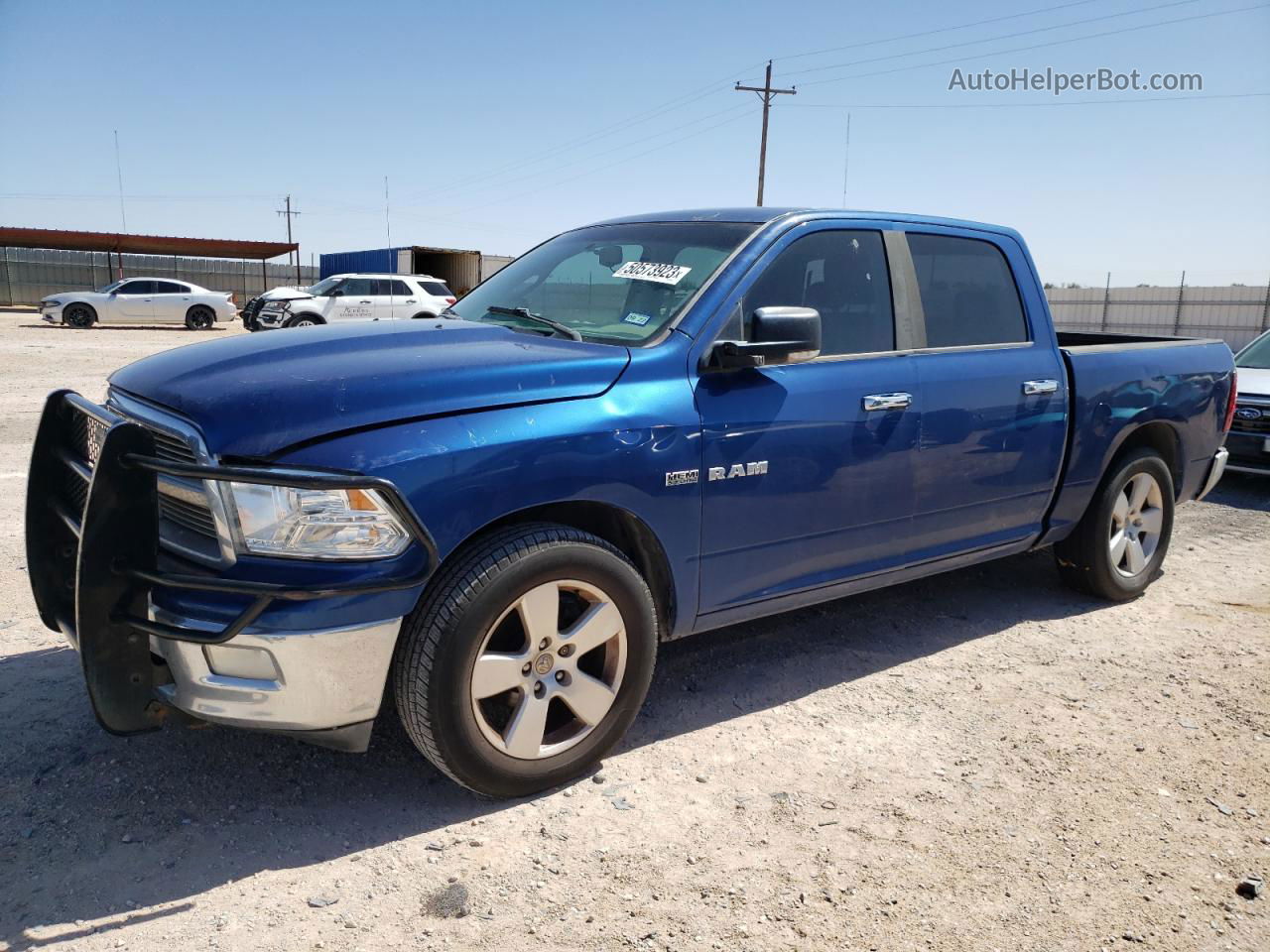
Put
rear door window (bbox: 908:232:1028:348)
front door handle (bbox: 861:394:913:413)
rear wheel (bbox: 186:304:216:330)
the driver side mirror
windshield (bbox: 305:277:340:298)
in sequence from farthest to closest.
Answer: rear wheel (bbox: 186:304:216:330), windshield (bbox: 305:277:340:298), rear door window (bbox: 908:232:1028:348), front door handle (bbox: 861:394:913:413), the driver side mirror

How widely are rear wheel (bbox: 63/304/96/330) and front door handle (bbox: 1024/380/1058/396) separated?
27.6 meters

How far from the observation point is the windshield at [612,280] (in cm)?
360

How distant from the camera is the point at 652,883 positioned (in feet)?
8.84

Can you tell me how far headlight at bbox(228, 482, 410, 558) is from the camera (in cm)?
259

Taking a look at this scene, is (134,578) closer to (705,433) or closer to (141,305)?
(705,433)

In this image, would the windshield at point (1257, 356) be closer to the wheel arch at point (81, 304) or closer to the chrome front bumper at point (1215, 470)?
the chrome front bumper at point (1215, 470)

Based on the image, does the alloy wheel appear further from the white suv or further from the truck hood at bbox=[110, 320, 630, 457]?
the white suv

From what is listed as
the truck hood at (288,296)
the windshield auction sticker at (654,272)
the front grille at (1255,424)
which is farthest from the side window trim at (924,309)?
the truck hood at (288,296)

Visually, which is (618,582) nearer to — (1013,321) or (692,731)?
(692,731)

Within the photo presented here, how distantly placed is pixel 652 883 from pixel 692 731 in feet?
3.11

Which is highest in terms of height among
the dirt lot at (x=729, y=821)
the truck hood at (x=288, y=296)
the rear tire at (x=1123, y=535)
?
the truck hood at (x=288, y=296)

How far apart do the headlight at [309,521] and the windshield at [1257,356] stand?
9.66 meters

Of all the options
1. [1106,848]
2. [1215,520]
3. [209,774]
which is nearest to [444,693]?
[209,774]

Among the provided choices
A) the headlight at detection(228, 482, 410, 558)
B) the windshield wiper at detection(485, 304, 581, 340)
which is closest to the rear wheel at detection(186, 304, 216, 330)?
the windshield wiper at detection(485, 304, 581, 340)
